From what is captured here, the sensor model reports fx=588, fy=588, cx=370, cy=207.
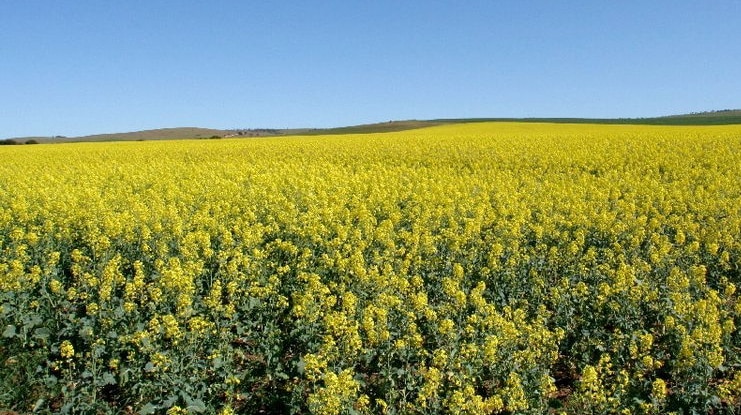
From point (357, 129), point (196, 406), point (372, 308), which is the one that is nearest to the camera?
point (196, 406)

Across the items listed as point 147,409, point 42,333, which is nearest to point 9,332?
point 42,333

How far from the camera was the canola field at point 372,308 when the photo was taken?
5809 mm

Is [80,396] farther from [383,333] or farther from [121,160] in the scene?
[121,160]

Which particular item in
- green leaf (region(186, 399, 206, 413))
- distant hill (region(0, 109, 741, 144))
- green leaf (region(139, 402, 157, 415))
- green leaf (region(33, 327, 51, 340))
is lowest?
green leaf (region(139, 402, 157, 415))

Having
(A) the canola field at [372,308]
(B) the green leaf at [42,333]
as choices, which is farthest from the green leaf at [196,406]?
(B) the green leaf at [42,333]

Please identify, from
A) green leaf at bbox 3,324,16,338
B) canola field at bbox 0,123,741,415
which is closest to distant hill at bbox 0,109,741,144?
canola field at bbox 0,123,741,415

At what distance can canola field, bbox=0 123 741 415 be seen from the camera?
5809 mm

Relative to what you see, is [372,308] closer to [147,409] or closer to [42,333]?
[147,409]

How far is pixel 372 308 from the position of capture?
21.9 feet

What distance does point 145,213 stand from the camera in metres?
11.8

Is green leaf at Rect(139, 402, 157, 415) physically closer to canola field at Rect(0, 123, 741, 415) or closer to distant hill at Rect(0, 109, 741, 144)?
canola field at Rect(0, 123, 741, 415)

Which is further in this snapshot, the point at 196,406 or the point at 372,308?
the point at 372,308

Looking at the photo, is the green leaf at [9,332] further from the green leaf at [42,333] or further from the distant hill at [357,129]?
the distant hill at [357,129]

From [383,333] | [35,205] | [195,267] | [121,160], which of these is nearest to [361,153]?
[121,160]
